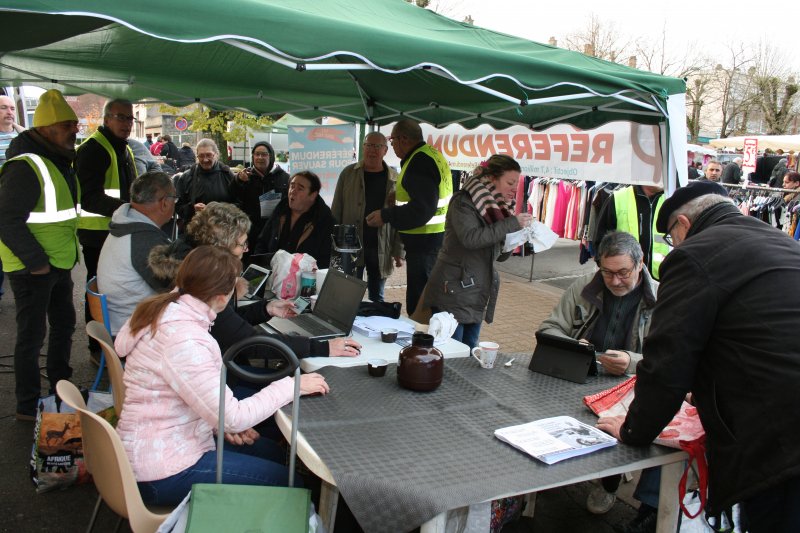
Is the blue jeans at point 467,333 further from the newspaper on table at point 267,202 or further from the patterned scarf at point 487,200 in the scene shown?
the newspaper on table at point 267,202

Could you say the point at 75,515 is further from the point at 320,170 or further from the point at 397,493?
the point at 320,170

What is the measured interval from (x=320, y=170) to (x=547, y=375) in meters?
4.49

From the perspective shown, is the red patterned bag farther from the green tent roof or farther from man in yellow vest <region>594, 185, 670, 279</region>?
man in yellow vest <region>594, 185, 670, 279</region>

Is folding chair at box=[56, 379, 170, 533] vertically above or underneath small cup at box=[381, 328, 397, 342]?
underneath

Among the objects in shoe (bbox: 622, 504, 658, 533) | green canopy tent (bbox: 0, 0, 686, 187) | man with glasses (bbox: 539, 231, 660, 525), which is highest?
green canopy tent (bbox: 0, 0, 686, 187)

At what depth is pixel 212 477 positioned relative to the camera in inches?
78.4

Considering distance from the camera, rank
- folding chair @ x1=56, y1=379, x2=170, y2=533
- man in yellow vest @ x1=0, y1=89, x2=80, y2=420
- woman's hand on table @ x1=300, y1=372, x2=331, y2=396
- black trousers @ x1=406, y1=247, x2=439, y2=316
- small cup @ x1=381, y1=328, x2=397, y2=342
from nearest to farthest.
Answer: folding chair @ x1=56, y1=379, x2=170, y2=533, woman's hand on table @ x1=300, y1=372, x2=331, y2=396, small cup @ x1=381, y1=328, x2=397, y2=342, man in yellow vest @ x1=0, y1=89, x2=80, y2=420, black trousers @ x1=406, y1=247, x2=439, y2=316

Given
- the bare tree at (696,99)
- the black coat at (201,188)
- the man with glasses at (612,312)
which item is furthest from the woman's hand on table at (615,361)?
the bare tree at (696,99)

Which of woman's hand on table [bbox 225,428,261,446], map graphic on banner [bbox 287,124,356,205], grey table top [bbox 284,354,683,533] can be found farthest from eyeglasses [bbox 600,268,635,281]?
map graphic on banner [bbox 287,124,356,205]

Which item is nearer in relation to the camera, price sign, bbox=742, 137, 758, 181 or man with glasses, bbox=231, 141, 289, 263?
man with glasses, bbox=231, 141, 289, 263

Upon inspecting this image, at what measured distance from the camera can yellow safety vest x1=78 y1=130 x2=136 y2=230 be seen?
438cm

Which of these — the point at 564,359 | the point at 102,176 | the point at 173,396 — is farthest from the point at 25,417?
the point at 564,359

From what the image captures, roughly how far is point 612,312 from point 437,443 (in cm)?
134

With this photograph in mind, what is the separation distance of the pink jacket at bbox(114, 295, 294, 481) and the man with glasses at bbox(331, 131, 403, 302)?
124 inches
